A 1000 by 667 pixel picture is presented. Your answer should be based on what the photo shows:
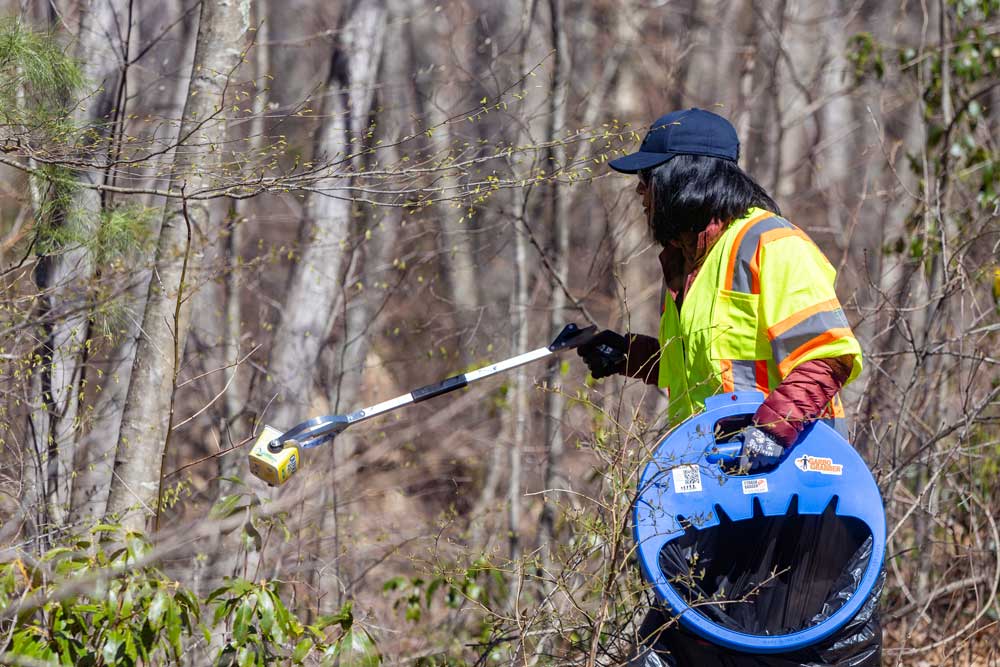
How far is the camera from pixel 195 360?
627 cm

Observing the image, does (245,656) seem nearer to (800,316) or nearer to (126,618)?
(126,618)

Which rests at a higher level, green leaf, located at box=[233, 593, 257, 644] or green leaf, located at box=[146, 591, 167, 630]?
green leaf, located at box=[146, 591, 167, 630]

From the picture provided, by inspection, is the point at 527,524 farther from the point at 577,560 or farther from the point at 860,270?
the point at 577,560

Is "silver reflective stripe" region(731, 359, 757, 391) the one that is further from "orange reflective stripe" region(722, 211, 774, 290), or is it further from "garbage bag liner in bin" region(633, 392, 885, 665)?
"orange reflective stripe" region(722, 211, 774, 290)

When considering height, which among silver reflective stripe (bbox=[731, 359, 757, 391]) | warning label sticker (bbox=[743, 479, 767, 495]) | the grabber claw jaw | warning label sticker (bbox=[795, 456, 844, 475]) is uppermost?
the grabber claw jaw

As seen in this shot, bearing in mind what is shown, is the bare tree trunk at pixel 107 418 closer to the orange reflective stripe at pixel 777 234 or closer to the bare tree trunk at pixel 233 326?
the bare tree trunk at pixel 233 326

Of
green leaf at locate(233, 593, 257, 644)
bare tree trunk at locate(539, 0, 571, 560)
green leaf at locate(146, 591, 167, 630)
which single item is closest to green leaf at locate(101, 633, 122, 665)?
green leaf at locate(146, 591, 167, 630)

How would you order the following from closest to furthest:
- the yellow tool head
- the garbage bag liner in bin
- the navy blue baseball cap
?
the garbage bag liner in bin, the navy blue baseball cap, the yellow tool head

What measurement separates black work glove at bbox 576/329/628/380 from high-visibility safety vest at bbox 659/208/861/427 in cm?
50

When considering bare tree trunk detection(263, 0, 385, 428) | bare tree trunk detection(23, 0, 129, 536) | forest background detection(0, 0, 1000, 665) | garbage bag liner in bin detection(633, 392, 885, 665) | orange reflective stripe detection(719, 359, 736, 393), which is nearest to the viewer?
garbage bag liner in bin detection(633, 392, 885, 665)

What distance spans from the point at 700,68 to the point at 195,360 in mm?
7792

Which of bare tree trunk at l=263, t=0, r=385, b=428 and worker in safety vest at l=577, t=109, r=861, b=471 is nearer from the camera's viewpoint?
worker in safety vest at l=577, t=109, r=861, b=471

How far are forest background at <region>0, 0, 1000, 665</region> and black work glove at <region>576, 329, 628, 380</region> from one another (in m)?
0.20

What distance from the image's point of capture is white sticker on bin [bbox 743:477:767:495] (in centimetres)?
307
